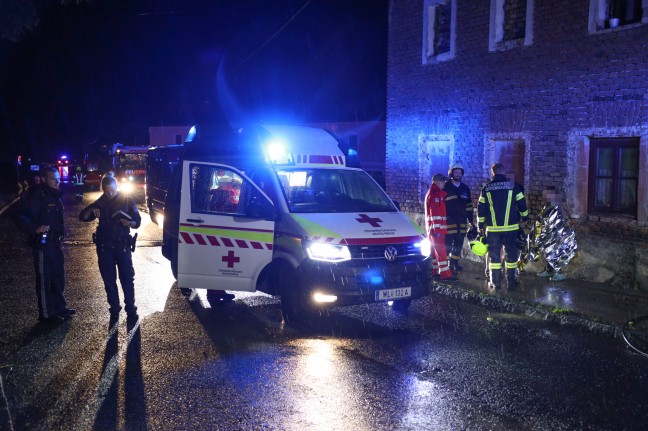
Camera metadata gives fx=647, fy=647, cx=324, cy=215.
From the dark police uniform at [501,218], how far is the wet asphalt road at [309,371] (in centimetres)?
101

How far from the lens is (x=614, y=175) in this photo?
1020 cm

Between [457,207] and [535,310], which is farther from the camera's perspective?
[457,207]

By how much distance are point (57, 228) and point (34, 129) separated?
175 ft

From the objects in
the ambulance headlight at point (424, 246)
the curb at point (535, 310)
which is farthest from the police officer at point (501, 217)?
the ambulance headlight at point (424, 246)

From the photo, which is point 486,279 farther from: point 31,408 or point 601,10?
point 31,408

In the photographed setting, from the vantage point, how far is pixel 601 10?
9875 mm

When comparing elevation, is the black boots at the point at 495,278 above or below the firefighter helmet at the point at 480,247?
below

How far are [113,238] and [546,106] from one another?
7315 mm

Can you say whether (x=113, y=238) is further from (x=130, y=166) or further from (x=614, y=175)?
(x=130, y=166)

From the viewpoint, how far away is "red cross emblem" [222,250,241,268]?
788cm

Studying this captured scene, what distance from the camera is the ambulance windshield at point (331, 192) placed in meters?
7.88

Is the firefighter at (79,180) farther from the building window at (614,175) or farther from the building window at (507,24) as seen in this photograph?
the building window at (614,175)

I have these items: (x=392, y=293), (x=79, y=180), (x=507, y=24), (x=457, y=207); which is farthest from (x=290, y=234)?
(x=79, y=180)

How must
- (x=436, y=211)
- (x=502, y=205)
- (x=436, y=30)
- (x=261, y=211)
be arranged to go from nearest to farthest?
(x=261, y=211)
(x=502, y=205)
(x=436, y=211)
(x=436, y=30)
